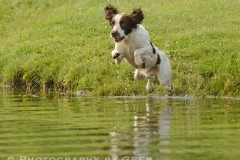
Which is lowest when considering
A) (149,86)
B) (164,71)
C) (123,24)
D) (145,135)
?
(145,135)

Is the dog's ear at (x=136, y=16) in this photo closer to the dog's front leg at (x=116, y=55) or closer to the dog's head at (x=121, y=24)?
the dog's head at (x=121, y=24)

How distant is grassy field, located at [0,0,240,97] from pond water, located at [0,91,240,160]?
129 centimetres

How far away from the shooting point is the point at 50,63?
65.3 feet

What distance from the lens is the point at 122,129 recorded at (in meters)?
10.0

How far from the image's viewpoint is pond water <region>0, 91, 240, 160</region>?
7957 millimetres

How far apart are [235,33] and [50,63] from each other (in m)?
5.25

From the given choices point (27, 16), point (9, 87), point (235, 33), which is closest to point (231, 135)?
point (235, 33)

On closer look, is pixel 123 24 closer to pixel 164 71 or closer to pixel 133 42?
pixel 133 42

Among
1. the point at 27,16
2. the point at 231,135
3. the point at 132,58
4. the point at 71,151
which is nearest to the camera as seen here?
the point at 71,151

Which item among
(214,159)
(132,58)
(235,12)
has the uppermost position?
(235,12)

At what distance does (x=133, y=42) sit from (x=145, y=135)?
4.73 meters

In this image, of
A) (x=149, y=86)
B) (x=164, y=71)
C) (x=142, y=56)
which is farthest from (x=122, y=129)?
(x=149, y=86)

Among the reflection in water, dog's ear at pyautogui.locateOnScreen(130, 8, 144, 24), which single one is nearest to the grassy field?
dog's ear at pyautogui.locateOnScreen(130, 8, 144, 24)

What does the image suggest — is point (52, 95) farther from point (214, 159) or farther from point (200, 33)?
point (214, 159)
